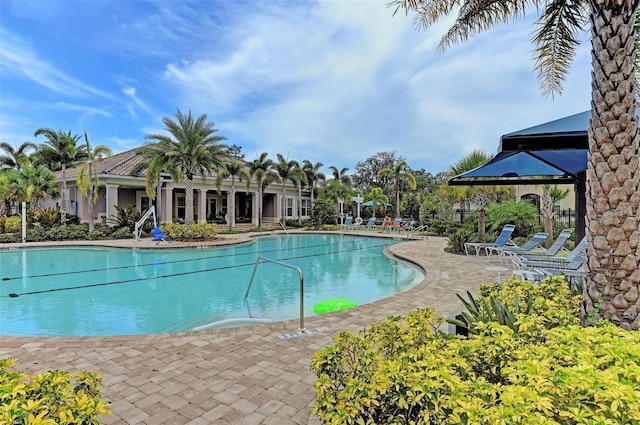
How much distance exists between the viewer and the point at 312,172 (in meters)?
30.7

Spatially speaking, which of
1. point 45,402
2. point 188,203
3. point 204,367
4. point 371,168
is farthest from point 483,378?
point 371,168

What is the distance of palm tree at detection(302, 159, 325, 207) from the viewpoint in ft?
99.2

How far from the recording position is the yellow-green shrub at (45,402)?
145 cm

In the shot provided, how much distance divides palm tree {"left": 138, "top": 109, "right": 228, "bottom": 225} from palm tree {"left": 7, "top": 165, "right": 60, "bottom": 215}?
7.46 metres

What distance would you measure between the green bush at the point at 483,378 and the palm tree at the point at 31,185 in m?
25.6

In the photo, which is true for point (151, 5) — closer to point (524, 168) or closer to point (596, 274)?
point (524, 168)

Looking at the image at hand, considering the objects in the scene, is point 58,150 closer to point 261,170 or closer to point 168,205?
point 168,205

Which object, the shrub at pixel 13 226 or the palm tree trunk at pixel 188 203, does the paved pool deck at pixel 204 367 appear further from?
the shrub at pixel 13 226

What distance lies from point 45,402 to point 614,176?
163 inches

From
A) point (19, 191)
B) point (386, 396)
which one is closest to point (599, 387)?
point (386, 396)

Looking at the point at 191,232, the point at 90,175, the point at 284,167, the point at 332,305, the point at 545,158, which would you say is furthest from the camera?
the point at 284,167

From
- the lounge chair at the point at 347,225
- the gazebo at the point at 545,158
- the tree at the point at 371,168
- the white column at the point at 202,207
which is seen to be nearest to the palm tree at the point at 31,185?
the white column at the point at 202,207

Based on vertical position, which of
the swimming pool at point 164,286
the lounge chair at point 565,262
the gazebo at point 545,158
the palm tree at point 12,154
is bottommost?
the swimming pool at point 164,286

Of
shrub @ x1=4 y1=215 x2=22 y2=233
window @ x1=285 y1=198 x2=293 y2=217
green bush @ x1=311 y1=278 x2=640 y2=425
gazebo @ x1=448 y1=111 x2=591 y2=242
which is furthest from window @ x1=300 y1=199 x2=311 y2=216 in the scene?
green bush @ x1=311 y1=278 x2=640 y2=425
